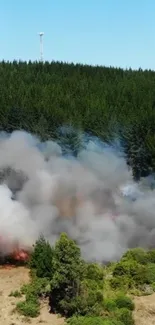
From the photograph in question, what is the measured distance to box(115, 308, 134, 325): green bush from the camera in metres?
21.8

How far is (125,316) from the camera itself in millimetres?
21922

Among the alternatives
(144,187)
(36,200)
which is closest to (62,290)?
(36,200)

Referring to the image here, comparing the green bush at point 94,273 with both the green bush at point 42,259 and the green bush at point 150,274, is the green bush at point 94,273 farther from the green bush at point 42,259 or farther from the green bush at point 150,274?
the green bush at point 150,274

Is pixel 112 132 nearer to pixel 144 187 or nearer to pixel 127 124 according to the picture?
pixel 127 124

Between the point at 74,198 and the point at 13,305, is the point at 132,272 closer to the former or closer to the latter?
the point at 13,305

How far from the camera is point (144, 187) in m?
35.2

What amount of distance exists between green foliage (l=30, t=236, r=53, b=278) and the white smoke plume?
2.36 meters

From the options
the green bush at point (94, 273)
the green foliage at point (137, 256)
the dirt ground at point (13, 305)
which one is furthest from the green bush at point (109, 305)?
the green foliage at point (137, 256)

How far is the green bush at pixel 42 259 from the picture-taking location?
26.3m

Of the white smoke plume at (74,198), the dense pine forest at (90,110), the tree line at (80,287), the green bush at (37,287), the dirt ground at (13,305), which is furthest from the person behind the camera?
the dense pine forest at (90,110)

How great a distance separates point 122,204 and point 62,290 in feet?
38.0

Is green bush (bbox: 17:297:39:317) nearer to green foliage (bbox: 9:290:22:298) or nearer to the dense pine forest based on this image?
green foliage (bbox: 9:290:22:298)

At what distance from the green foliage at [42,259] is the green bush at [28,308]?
8.31 ft

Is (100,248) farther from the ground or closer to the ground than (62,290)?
farther from the ground
